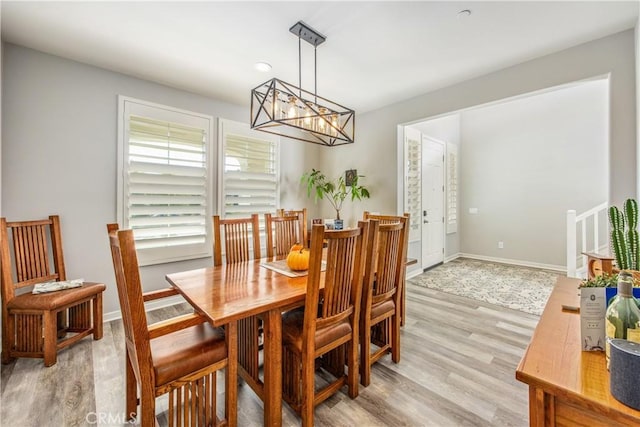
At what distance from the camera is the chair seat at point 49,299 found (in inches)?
83.4

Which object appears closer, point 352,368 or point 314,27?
point 352,368

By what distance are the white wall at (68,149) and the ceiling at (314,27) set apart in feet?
0.64

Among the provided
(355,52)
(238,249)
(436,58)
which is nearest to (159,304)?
(238,249)

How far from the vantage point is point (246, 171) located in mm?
3971

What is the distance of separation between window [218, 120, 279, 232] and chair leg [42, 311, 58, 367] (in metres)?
1.93

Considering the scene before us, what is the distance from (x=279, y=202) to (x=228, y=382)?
3109 mm

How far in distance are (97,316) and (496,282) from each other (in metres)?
5.02

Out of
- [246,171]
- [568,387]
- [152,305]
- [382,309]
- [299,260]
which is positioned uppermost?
[246,171]

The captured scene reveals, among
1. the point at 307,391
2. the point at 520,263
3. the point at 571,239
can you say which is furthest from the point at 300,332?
the point at 520,263

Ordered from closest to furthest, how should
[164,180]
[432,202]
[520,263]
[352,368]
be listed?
[352,368], [164,180], [432,202], [520,263]

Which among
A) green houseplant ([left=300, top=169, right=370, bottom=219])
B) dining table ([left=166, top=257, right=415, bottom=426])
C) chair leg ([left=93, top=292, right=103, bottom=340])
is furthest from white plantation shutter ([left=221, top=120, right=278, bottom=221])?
dining table ([left=166, top=257, right=415, bottom=426])

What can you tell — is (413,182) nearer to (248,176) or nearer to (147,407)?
(248,176)

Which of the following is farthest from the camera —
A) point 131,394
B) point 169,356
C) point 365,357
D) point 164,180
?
point 164,180

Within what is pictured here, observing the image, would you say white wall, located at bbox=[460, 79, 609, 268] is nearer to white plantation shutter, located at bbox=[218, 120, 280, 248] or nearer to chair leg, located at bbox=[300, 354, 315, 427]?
white plantation shutter, located at bbox=[218, 120, 280, 248]
